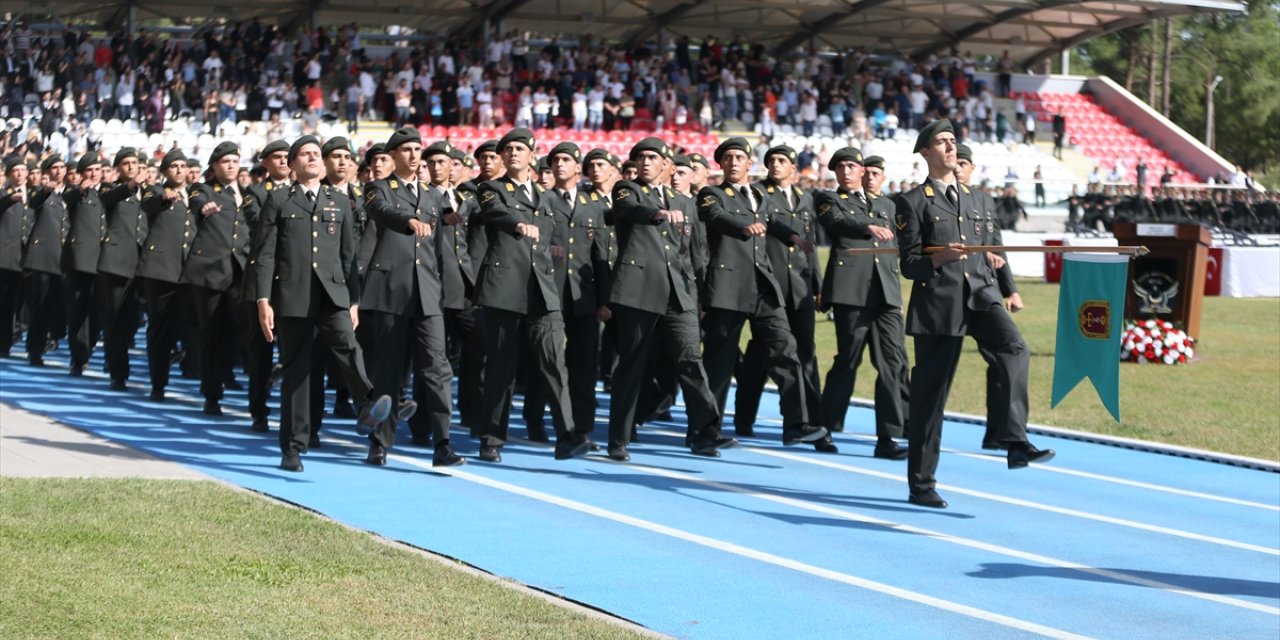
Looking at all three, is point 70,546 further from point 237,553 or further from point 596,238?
point 596,238

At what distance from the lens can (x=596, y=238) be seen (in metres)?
10.8

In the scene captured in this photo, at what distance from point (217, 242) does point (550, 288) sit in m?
3.34

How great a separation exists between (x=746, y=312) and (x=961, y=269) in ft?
6.80

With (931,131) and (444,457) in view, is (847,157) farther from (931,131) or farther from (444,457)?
(444,457)

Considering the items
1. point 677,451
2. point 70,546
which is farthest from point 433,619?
point 677,451

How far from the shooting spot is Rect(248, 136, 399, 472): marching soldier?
963 cm

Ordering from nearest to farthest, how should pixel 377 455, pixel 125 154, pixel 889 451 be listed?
pixel 377 455, pixel 889 451, pixel 125 154

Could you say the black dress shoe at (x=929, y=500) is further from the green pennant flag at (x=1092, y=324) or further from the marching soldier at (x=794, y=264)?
the marching soldier at (x=794, y=264)

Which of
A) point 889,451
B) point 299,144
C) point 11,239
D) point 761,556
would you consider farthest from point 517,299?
point 11,239

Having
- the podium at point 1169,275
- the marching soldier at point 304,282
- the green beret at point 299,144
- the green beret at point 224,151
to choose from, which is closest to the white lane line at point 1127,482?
the marching soldier at point 304,282

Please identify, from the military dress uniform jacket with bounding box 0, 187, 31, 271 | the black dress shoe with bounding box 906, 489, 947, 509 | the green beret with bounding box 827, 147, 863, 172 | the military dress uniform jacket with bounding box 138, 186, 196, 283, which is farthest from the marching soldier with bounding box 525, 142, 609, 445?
the military dress uniform jacket with bounding box 0, 187, 31, 271

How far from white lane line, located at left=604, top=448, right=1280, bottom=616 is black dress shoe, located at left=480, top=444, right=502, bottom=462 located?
0.76 meters

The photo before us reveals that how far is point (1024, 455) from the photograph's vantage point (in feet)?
29.6

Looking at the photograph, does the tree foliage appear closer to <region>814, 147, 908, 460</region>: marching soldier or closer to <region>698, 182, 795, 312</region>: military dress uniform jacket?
<region>814, 147, 908, 460</region>: marching soldier
